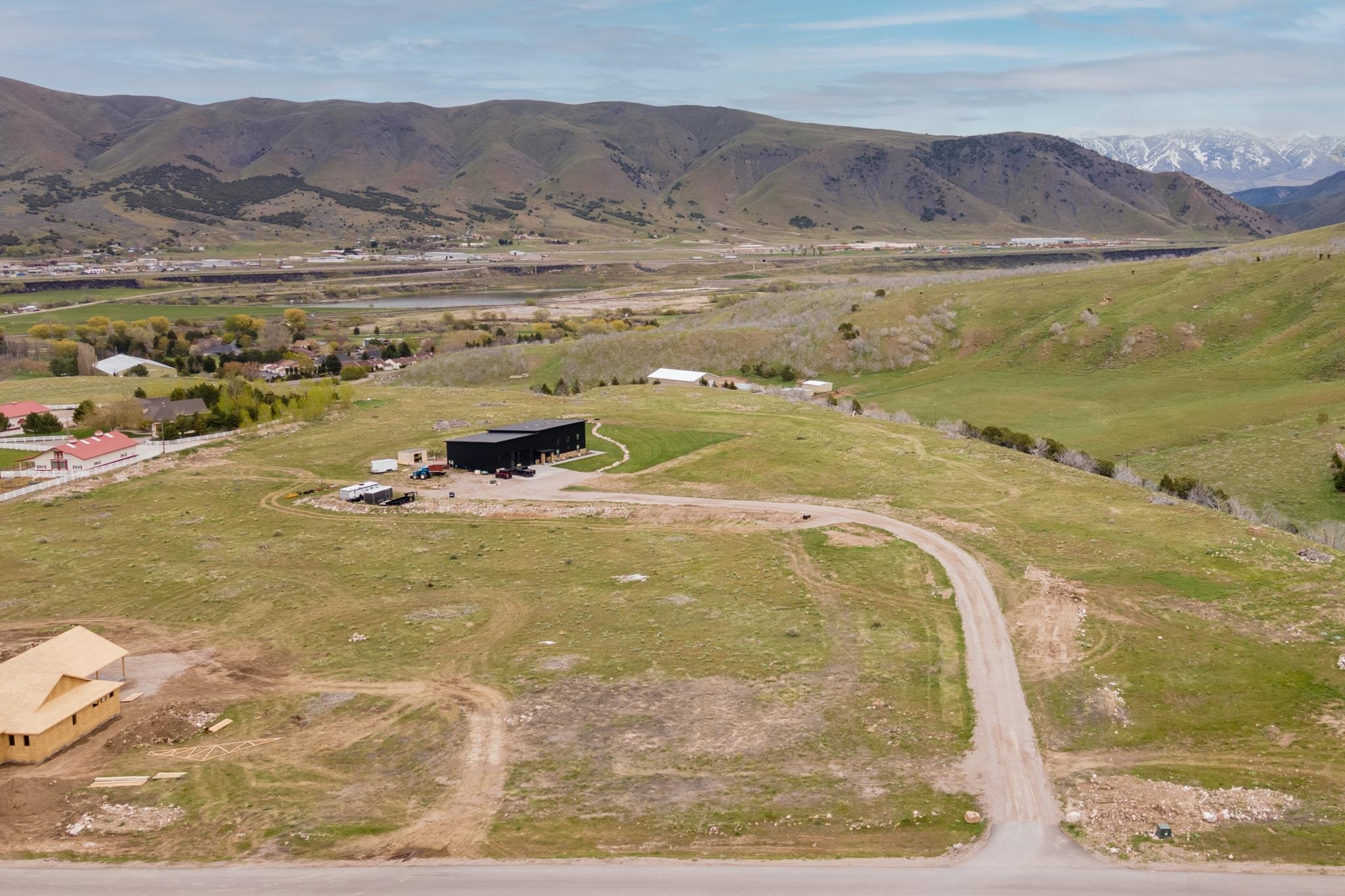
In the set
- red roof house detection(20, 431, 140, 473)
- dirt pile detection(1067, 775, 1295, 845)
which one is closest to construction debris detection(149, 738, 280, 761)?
dirt pile detection(1067, 775, 1295, 845)

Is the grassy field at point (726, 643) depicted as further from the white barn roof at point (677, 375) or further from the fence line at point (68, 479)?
the white barn roof at point (677, 375)

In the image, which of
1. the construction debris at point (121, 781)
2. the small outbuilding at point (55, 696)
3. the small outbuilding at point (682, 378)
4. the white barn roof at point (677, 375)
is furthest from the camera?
the white barn roof at point (677, 375)

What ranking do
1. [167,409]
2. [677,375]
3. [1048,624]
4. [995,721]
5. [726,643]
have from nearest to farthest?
1. [995,721]
2. [726,643]
3. [1048,624]
4. [167,409]
5. [677,375]

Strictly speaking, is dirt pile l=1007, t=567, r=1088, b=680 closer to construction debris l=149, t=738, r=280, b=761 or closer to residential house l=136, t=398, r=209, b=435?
construction debris l=149, t=738, r=280, b=761

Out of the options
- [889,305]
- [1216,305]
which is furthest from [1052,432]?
[889,305]

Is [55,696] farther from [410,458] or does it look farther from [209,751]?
[410,458]

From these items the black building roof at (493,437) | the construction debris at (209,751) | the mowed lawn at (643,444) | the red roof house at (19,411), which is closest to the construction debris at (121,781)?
the construction debris at (209,751)

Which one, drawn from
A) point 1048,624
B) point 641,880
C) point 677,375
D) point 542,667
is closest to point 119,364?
point 677,375

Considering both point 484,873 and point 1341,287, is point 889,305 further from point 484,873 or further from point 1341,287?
point 484,873
